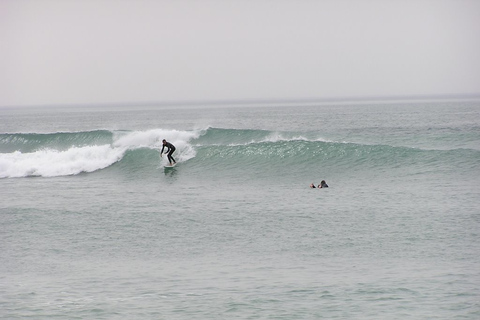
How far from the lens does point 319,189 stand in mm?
24078

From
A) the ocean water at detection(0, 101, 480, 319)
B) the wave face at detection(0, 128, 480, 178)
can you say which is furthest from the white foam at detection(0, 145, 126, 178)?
the ocean water at detection(0, 101, 480, 319)

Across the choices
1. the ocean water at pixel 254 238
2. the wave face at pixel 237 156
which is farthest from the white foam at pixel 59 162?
the ocean water at pixel 254 238

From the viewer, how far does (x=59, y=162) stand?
34938mm

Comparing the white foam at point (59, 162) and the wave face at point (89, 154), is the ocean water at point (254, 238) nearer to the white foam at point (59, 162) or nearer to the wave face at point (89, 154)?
the white foam at point (59, 162)

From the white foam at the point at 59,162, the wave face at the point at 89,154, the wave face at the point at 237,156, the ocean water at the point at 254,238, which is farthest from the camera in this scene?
the wave face at the point at 89,154

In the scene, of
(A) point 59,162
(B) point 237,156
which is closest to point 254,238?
(B) point 237,156

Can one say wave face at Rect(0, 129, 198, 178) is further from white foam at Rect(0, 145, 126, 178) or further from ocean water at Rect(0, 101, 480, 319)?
ocean water at Rect(0, 101, 480, 319)

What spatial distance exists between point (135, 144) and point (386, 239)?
82.1ft

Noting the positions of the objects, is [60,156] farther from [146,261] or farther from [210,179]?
[146,261]

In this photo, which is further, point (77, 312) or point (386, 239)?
point (386, 239)

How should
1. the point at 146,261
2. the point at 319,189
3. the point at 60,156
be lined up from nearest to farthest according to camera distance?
the point at 146,261 → the point at 319,189 → the point at 60,156

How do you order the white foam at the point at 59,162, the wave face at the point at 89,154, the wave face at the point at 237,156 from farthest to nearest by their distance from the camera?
the wave face at the point at 89,154
the white foam at the point at 59,162
the wave face at the point at 237,156

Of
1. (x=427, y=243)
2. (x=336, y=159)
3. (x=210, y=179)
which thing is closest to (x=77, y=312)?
(x=427, y=243)

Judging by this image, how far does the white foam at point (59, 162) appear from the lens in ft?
110
